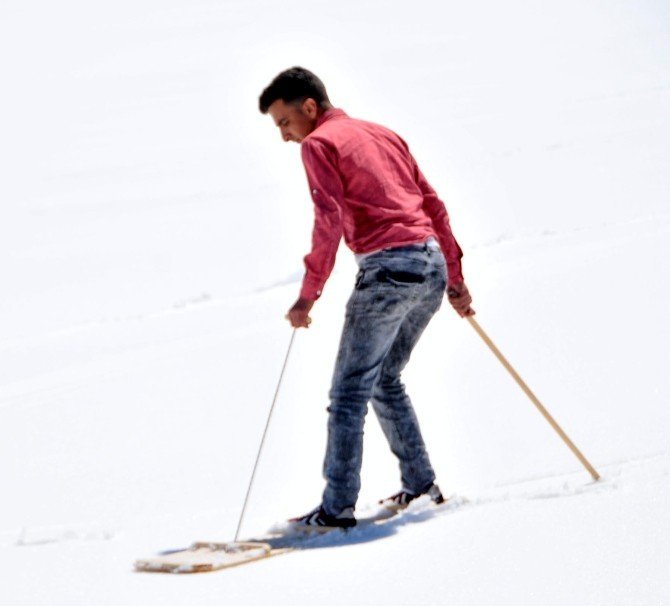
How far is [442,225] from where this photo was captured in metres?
3.22

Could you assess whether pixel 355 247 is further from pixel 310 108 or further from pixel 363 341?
pixel 310 108

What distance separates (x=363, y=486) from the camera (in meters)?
3.53

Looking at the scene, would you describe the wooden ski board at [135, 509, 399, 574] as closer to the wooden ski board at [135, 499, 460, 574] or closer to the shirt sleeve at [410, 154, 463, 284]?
the wooden ski board at [135, 499, 460, 574]

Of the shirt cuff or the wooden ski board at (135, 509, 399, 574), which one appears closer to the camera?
the wooden ski board at (135, 509, 399, 574)

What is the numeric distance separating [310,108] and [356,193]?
0.90 feet

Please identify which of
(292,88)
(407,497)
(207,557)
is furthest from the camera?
(407,497)

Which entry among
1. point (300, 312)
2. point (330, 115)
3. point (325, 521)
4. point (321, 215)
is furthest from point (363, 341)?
point (330, 115)

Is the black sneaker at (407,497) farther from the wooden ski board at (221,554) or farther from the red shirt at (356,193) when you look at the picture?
the red shirt at (356,193)

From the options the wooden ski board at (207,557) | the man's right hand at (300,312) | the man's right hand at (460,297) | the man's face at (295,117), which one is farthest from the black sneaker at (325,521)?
the man's face at (295,117)

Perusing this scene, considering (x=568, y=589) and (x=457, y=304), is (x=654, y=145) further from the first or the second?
(x=568, y=589)

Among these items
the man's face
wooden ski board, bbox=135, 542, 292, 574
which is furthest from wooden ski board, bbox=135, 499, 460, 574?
the man's face

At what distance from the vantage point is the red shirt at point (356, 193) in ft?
9.13

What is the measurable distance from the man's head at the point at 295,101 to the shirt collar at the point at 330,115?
0.01 meters

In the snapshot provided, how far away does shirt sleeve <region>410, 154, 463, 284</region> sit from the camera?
3.19 metres
